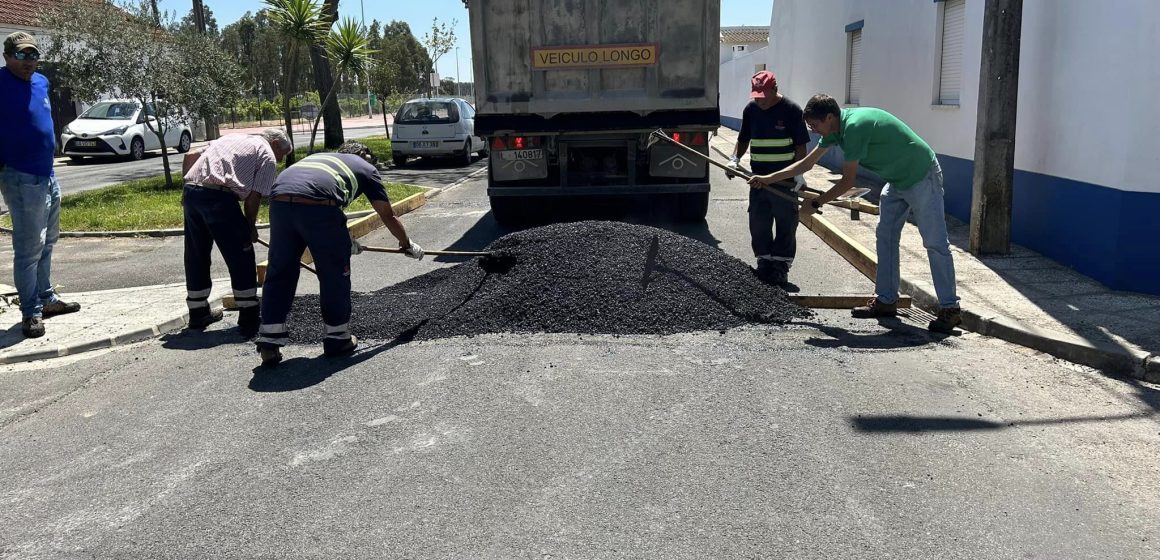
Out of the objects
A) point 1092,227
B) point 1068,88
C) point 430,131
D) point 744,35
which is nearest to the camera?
point 1092,227

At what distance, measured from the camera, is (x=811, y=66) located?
1881cm

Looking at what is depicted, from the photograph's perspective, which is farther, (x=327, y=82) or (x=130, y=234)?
(x=327, y=82)

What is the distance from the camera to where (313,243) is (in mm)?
5598

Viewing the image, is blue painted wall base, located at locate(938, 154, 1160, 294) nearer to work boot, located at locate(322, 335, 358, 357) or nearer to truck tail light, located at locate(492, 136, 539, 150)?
truck tail light, located at locate(492, 136, 539, 150)

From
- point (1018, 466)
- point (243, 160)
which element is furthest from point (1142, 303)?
point (243, 160)

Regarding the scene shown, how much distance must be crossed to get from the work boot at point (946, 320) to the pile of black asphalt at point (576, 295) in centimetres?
97

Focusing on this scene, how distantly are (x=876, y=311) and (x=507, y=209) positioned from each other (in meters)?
5.43

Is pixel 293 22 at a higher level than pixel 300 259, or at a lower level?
higher

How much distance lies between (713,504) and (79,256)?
886 centimetres

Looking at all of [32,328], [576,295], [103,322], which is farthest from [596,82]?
[32,328]

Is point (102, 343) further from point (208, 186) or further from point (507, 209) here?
point (507, 209)

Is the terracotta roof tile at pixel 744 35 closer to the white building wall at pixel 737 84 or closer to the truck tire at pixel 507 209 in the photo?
the white building wall at pixel 737 84

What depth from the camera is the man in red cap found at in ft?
24.4

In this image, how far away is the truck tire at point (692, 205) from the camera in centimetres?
1076
